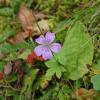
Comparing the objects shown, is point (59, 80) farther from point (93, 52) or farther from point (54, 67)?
point (93, 52)

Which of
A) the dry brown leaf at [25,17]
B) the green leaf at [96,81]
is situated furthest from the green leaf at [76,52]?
the dry brown leaf at [25,17]

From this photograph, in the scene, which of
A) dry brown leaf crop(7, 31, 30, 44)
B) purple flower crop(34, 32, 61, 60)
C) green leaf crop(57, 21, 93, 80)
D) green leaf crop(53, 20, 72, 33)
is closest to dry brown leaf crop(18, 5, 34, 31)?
dry brown leaf crop(7, 31, 30, 44)

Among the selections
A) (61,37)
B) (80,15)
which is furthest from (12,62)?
(80,15)

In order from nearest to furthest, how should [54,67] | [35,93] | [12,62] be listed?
[54,67] → [35,93] → [12,62]

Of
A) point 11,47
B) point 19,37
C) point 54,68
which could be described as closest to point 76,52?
point 54,68

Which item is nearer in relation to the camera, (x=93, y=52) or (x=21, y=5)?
(x=93, y=52)
